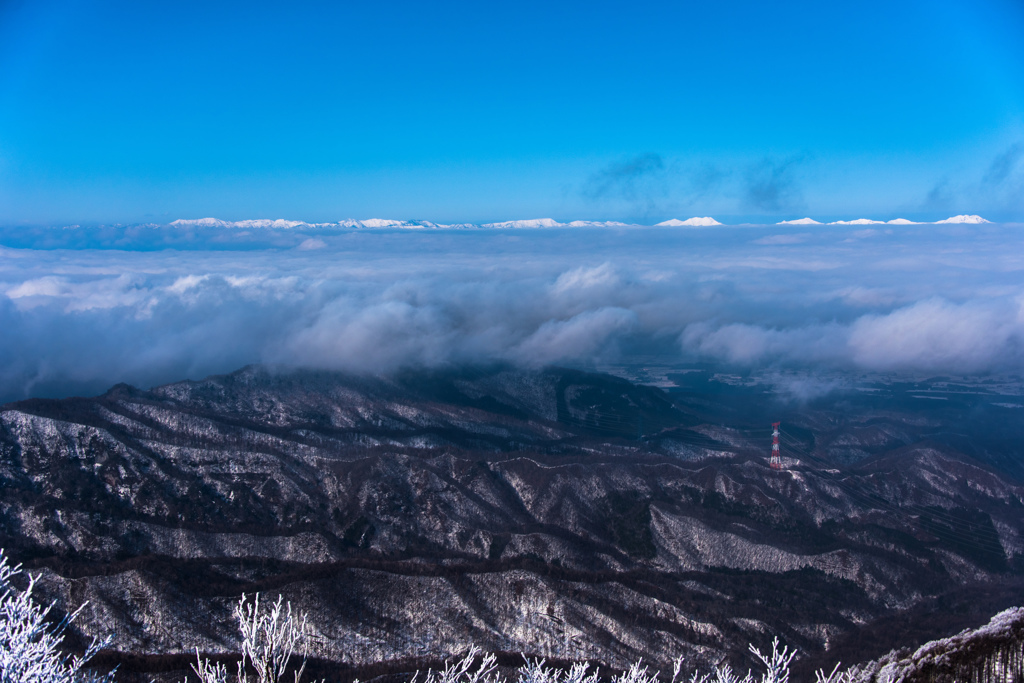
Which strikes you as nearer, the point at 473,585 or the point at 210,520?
the point at 473,585

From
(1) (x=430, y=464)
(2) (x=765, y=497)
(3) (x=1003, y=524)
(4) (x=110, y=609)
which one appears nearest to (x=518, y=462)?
(1) (x=430, y=464)

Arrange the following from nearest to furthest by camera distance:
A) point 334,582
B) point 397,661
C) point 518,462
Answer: point 397,661 → point 334,582 → point 518,462

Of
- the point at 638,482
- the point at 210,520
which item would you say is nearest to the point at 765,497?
the point at 638,482

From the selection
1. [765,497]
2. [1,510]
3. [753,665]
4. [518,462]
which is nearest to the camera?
[753,665]

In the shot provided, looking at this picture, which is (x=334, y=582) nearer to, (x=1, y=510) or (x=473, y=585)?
(x=473, y=585)

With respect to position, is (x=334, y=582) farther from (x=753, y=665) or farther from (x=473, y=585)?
(x=753, y=665)

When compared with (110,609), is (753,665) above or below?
below
